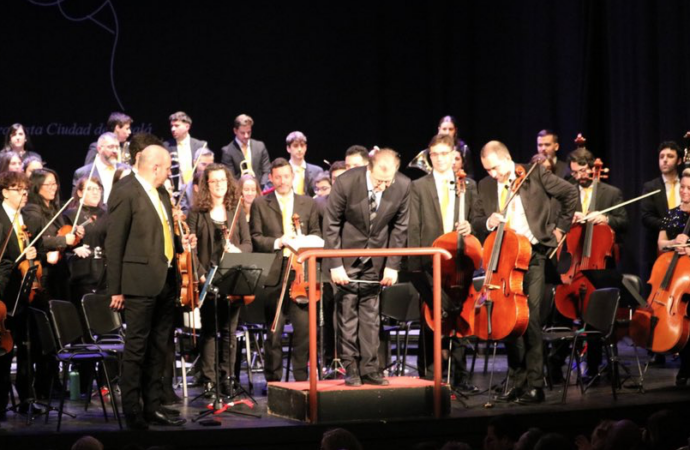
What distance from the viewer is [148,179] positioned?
20.6 feet

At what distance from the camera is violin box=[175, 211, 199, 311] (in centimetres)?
680

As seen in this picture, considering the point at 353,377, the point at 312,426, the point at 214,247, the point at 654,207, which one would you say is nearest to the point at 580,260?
the point at 654,207

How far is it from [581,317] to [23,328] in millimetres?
3954

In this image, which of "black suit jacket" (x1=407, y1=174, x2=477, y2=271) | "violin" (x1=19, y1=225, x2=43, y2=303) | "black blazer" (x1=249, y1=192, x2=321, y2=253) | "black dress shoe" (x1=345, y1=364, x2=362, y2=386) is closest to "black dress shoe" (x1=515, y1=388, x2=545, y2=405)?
"black suit jacket" (x1=407, y1=174, x2=477, y2=271)

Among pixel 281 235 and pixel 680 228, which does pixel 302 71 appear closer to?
pixel 281 235

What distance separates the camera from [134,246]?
20.3 ft

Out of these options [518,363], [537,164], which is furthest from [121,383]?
[537,164]

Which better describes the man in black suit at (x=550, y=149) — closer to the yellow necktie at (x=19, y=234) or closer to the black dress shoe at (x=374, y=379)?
the black dress shoe at (x=374, y=379)

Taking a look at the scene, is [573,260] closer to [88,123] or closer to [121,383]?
[121,383]

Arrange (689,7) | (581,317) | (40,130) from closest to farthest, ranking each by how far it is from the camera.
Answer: (581,317) → (689,7) → (40,130)

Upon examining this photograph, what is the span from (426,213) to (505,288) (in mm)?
917

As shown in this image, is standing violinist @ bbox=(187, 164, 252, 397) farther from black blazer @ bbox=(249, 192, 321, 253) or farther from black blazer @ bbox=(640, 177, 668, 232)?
black blazer @ bbox=(640, 177, 668, 232)

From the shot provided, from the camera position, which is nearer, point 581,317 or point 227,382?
point 227,382

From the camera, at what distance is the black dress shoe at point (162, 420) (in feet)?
20.3
